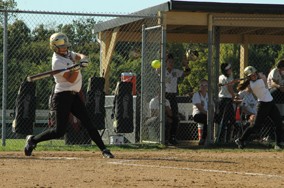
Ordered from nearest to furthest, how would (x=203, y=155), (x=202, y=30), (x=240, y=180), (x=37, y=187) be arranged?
1. (x=37, y=187)
2. (x=240, y=180)
3. (x=203, y=155)
4. (x=202, y=30)

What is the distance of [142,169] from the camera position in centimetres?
1277

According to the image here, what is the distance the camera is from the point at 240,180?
442 inches

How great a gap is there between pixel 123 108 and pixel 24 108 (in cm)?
222

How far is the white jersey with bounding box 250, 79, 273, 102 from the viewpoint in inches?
729

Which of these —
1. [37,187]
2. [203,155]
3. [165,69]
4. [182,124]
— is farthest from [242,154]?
[37,187]

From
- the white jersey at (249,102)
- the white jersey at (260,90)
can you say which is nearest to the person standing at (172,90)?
the white jersey at (260,90)

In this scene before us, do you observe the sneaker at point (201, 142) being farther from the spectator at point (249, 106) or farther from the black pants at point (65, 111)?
the black pants at point (65, 111)

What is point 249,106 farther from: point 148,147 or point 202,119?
point 148,147

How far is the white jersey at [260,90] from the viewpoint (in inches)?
729

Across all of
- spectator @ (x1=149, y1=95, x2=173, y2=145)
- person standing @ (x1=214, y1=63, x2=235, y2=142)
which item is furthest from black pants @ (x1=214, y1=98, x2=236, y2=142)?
spectator @ (x1=149, y1=95, x2=173, y2=145)

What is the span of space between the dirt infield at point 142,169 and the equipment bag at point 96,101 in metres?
2.05

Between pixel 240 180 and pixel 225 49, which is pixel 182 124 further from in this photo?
pixel 225 49

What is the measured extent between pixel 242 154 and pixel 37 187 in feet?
25.0

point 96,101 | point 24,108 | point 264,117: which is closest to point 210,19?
point 264,117
